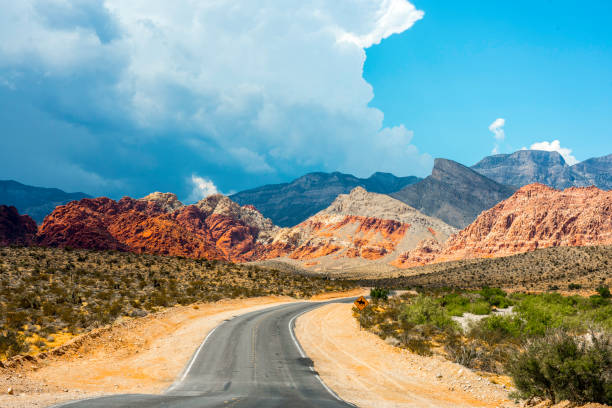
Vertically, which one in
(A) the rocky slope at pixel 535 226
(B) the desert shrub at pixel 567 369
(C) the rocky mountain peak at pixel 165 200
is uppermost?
(C) the rocky mountain peak at pixel 165 200

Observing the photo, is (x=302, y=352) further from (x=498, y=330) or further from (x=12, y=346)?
(x=12, y=346)

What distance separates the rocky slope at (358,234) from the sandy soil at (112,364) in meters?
124

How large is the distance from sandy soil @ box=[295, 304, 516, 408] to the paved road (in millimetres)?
957

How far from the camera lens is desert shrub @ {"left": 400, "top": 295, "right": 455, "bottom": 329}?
22.7 meters

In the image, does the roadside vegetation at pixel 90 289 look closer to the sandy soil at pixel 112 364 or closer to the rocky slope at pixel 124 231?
the sandy soil at pixel 112 364

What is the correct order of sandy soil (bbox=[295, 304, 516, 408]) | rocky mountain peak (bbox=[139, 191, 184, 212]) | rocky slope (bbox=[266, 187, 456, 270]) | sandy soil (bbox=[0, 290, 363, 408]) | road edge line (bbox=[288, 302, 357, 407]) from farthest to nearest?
rocky mountain peak (bbox=[139, 191, 184, 212]) → rocky slope (bbox=[266, 187, 456, 270]) → sandy soil (bbox=[295, 304, 516, 408]) → road edge line (bbox=[288, 302, 357, 407]) → sandy soil (bbox=[0, 290, 363, 408])

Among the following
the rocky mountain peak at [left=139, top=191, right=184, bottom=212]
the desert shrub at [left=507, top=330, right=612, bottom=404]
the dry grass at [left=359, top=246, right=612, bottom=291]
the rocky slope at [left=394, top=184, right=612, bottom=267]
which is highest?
the rocky mountain peak at [left=139, top=191, right=184, bottom=212]

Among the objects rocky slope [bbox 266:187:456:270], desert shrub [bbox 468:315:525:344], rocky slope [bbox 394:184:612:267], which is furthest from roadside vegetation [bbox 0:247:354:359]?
rocky slope [bbox 266:187:456:270]

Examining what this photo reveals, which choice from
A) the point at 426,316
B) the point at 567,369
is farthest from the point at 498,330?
the point at 567,369

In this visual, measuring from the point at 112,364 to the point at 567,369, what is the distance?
1693cm

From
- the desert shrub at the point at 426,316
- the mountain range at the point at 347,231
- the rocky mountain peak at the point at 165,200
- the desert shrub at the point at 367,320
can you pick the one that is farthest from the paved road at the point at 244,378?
the rocky mountain peak at the point at 165,200

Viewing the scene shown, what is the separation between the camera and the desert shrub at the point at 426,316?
22.7m

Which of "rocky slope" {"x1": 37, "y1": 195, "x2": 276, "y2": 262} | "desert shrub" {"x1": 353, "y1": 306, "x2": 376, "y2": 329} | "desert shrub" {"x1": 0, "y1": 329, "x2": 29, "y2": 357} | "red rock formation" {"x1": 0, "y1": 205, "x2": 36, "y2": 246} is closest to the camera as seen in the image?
"desert shrub" {"x1": 0, "y1": 329, "x2": 29, "y2": 357}

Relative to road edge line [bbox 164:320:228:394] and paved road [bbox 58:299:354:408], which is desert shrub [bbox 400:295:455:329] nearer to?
paved road [bbox 58:299:354:408]
